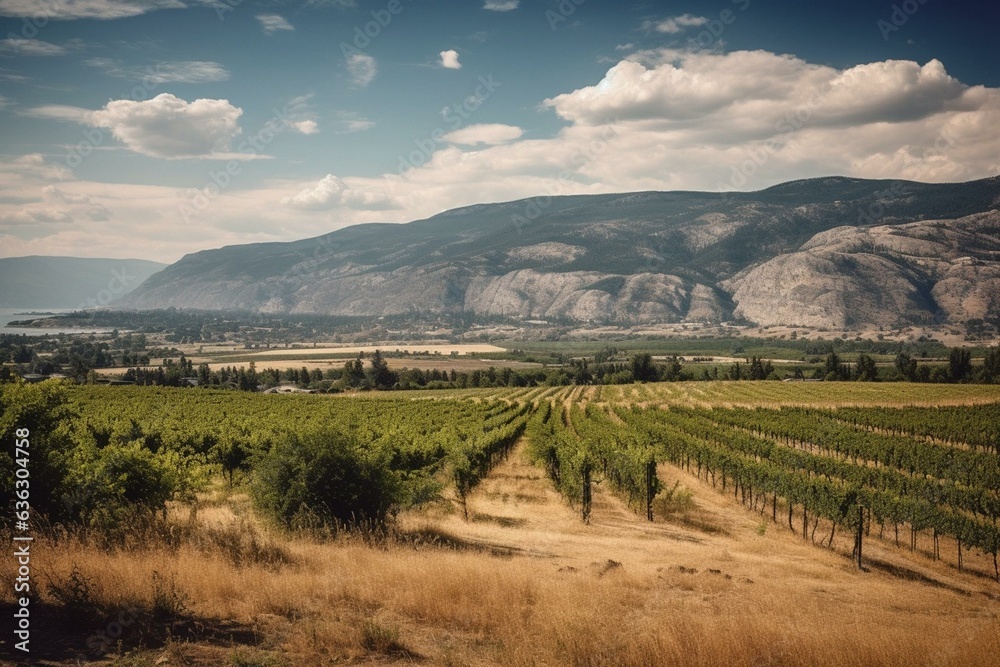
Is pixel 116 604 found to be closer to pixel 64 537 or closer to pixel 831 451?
pixel 64 537

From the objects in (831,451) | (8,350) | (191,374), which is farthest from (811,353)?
(8,350)

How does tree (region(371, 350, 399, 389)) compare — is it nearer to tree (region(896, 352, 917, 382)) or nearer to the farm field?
the farm field

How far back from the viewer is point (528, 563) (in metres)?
15.4

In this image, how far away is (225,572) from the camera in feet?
33.6

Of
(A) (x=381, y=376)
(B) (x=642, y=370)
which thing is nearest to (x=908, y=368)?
(B) (x=642, y=370)

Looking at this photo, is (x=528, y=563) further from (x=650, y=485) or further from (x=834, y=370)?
(x=834, y=370)

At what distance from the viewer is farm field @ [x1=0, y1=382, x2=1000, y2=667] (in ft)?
26.6

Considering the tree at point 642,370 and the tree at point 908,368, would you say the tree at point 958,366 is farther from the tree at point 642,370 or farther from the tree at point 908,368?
the tree at point 642,370

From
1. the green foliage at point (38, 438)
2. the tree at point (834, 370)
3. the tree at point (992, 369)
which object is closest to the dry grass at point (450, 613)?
the green foliage at point (38, 438)

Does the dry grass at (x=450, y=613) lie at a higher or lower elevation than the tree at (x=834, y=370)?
higher

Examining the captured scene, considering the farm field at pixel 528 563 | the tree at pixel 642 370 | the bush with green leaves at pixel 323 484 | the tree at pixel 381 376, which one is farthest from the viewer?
the tree at pixel 642 370

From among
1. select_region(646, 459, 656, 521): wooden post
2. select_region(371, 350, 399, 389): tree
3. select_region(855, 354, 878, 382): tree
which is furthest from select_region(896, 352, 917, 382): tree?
select_region(646, 459, 656, 521): wooden post

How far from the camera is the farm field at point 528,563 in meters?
8.12

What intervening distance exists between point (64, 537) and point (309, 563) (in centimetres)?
493
